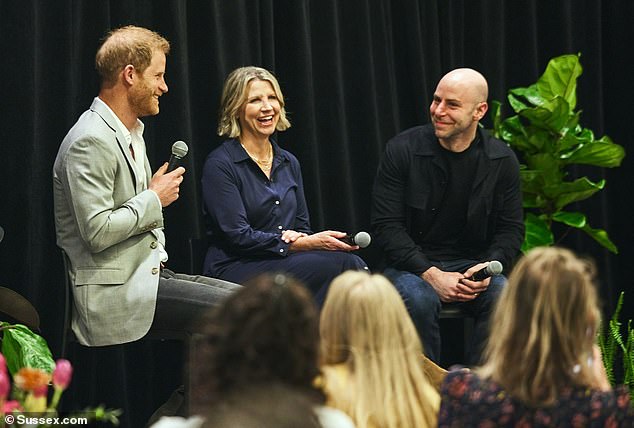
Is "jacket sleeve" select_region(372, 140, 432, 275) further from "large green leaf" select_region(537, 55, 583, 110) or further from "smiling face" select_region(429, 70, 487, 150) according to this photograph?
"large green leaf" select_region(537, 55, 583, 110)

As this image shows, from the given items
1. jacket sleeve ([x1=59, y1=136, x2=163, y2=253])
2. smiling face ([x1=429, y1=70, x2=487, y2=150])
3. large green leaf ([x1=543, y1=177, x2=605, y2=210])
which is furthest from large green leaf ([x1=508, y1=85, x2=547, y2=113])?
jacket sleeve ([x1=59, y1=136, x2=163, y2=253])

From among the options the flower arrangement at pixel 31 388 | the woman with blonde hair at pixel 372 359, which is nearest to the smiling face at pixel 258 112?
the woman with blonde hair at pixel 372 359

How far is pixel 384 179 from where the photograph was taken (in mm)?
4344

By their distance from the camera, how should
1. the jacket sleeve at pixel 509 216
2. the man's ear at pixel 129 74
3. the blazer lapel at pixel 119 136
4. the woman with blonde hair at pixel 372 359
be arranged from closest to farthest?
1. the woman with blonde hair at pixel 372 359
2. the blazer lapel at pixel 119 136
3. the man's ear at pixel 129 74
4. the jacket sleeve at pixel 509 216

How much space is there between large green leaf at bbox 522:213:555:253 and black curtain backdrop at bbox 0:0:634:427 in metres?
0.69

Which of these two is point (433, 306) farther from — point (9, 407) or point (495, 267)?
point (9, 407)

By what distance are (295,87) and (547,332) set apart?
A: 2697 mm

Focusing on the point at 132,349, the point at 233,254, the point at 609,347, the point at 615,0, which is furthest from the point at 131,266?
the point at 615,0

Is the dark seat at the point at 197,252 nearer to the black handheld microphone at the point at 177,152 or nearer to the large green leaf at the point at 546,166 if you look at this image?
the black handheld microphone at the point at 177,152

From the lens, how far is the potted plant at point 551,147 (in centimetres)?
477

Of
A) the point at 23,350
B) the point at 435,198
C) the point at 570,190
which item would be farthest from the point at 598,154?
the point at 23,350

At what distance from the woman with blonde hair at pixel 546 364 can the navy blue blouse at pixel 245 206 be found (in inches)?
70.8

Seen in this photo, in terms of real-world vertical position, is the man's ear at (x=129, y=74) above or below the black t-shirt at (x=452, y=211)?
above

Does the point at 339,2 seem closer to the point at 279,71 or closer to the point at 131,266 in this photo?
the point at 279,71
